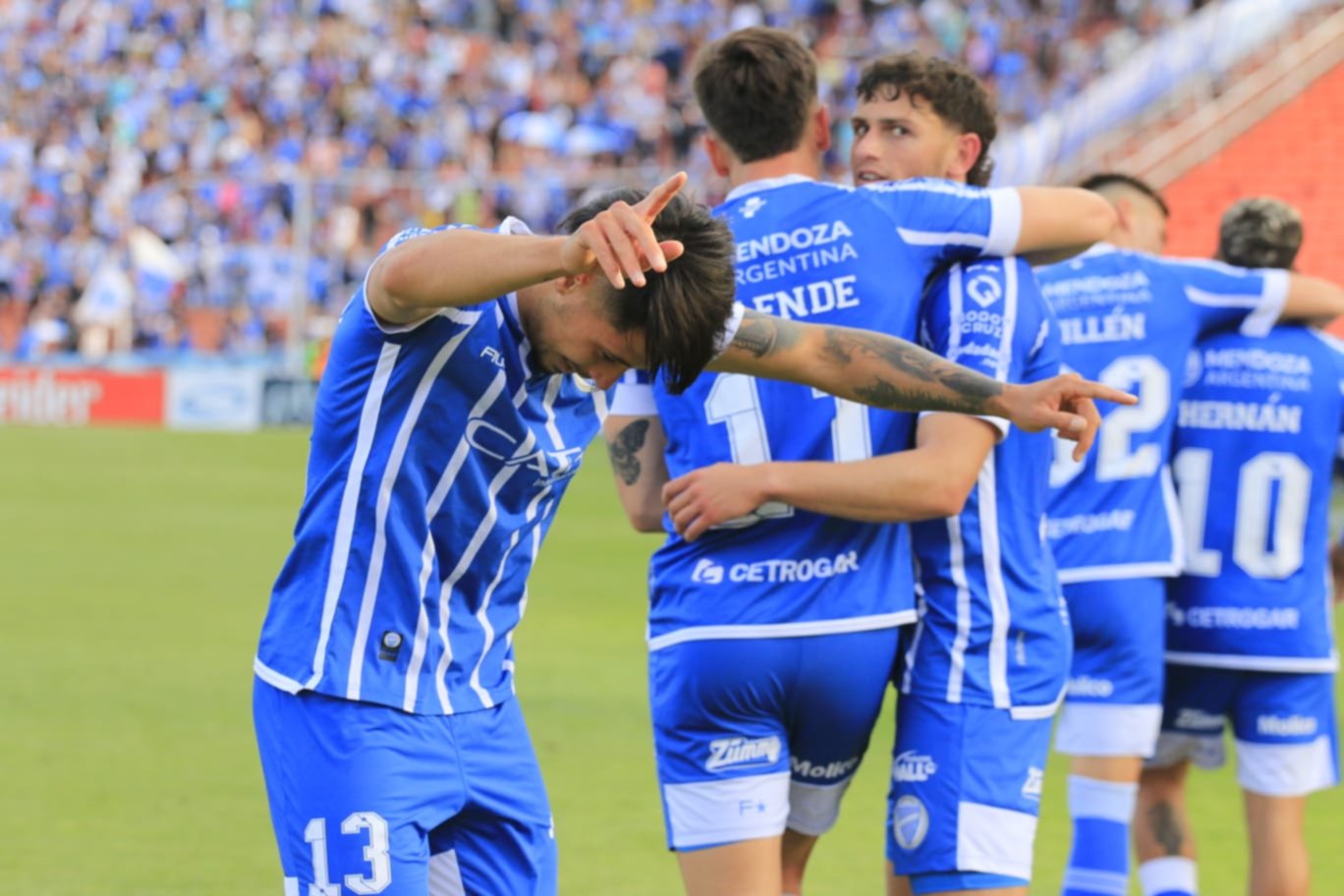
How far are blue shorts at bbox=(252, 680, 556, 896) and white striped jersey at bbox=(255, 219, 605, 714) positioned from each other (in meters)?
Result: 0.05

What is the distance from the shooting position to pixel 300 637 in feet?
10.5

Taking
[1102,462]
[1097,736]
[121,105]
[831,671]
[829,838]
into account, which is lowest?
[829,838]

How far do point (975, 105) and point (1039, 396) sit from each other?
3.59 feet

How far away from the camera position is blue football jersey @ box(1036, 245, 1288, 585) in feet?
17.9

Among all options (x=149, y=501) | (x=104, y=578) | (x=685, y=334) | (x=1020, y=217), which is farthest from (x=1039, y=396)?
(x=149, y=501)

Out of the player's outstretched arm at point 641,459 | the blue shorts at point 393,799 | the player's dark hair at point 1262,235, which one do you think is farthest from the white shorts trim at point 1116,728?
the blue shorts at point 393,799

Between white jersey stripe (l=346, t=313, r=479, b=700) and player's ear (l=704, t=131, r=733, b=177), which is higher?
player's ear (l=704, t=131, r=733, b=177)

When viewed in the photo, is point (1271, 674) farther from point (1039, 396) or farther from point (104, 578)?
point (104, 578)

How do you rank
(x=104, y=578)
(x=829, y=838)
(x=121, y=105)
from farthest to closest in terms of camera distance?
(x=121, y=105) < (x=104, y=578) < (x=829, y=838)

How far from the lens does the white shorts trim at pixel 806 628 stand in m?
3.86

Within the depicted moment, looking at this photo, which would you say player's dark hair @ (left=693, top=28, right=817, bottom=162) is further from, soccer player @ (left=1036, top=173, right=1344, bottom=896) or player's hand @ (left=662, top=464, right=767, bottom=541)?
soccer player @ (left=1036, top=173, right=1344, bottom=896)

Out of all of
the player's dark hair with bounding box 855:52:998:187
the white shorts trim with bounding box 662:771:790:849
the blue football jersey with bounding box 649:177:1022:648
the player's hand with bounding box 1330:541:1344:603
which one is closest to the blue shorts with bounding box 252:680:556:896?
the white shorts trim with bounding box 662:771:790:849

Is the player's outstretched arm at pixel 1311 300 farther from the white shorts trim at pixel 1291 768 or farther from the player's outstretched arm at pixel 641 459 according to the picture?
the player's outstretched arm at pixel 641 459

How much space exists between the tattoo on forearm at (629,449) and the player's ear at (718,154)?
0.61m
